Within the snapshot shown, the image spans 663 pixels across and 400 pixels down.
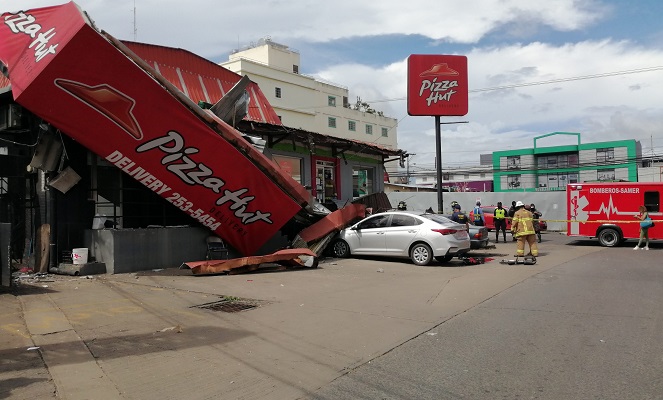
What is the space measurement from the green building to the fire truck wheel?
5098cm

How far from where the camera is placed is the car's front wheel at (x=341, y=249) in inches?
600

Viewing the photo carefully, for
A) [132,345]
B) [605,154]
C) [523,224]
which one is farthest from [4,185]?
[605,154]

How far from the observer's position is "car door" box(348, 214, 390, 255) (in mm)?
14609

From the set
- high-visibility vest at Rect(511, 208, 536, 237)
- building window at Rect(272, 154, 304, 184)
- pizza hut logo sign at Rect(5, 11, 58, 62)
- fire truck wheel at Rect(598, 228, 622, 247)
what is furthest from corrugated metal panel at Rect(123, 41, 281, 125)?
fire truck wheel at Rect(598, 228, 622, 247)

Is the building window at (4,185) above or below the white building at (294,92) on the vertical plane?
below

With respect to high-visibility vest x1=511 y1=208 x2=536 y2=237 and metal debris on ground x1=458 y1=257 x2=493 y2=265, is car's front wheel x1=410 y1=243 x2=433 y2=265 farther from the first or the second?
high-visibility vest x1=511 y1=208 x2=536 y2=237

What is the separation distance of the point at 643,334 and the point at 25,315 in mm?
8229

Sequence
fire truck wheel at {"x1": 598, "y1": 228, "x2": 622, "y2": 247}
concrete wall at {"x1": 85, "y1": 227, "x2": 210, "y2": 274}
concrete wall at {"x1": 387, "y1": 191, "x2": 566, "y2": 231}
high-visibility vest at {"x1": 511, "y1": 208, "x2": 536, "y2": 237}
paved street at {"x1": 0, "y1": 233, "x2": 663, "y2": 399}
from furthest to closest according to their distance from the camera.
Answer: concrete wall at {"x1": 387, "y1": 191, "x2": 566, "y2": 231} → fire truck wheel at {"x1": 598, "y1": 228, "x2": 622, "y2": 247} → high-visibility vest at {"x1": 511, "y1": 208, "x2": 536, "y2": 237} → concrete wall at {"x1": 85, "y1": 227, "x2": 210, "y2": 274} → paved street at {"x1": 0, "y1": 233, "x2": 663, "y2": 399}

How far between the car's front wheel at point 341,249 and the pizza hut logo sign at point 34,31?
9117 mm

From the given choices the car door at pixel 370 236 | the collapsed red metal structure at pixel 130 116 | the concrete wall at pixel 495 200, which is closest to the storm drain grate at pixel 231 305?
the collapsed red metal structure at pixel 130 116

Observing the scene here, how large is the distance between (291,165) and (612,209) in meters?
12.6

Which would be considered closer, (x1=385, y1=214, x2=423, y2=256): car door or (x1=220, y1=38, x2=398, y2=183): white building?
(x1=385, y1=214, x2=423, y2=256): car door

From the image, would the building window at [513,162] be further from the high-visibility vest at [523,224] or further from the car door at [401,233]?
the car door at [401,233]

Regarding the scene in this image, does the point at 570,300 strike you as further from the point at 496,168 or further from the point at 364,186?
the point at 496,168
